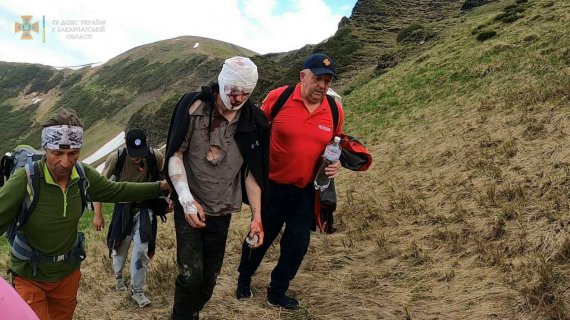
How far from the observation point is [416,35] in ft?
108

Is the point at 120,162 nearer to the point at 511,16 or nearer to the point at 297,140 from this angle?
the point at 297,140

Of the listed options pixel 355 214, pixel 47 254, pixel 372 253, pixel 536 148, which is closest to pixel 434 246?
pixel 372 253

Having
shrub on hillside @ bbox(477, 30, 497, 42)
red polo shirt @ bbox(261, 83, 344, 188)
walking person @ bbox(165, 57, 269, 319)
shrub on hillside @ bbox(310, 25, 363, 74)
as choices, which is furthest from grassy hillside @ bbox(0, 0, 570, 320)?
shrub on hillside @ bbox(310, 25, 363, 74)

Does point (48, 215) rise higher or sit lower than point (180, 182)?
lower

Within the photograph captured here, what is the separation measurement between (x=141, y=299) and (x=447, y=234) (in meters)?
3.70

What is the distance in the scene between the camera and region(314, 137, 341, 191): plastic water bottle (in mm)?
3926

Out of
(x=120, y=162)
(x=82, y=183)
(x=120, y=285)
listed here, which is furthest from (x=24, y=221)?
(x=120, y=285)

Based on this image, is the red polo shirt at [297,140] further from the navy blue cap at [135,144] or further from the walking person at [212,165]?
the navy blue cap at [135,144]

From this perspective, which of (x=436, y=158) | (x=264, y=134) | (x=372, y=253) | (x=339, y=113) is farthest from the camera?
(x=436, y=158)

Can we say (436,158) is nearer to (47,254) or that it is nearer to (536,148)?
(536,148)

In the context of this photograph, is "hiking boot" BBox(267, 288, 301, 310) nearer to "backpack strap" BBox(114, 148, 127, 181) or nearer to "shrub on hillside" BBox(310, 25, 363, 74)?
"backpack strap" BBox(114, 148, 127, 181)

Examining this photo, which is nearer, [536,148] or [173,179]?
[173,179]

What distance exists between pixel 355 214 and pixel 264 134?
4.18 metres

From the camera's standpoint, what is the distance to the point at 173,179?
314 centimetres
